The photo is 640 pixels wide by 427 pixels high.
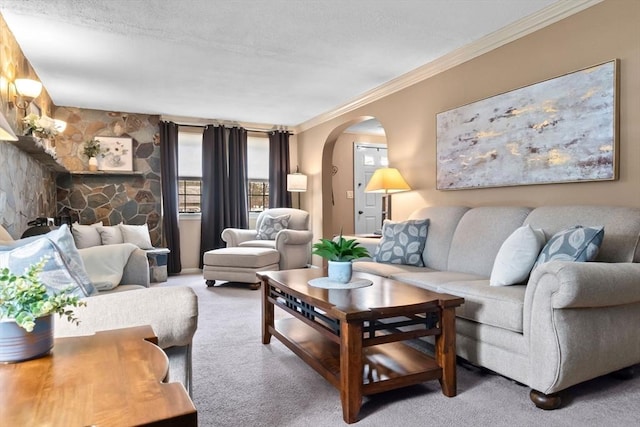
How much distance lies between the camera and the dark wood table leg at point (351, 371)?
183 centimetres

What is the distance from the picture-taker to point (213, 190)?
247 inches

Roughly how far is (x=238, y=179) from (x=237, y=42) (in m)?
3.16

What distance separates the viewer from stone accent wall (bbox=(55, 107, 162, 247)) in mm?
5605

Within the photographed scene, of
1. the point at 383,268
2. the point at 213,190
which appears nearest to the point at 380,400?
the point at 383,268

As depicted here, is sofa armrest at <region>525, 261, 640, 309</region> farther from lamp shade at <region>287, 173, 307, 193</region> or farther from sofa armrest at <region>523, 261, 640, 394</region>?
lamp shade at <region>287, 173, 307, 193</region>

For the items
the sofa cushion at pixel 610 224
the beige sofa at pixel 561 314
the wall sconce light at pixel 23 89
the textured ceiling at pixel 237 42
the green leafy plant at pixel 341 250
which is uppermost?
the textured ceiling at pixel 237 42

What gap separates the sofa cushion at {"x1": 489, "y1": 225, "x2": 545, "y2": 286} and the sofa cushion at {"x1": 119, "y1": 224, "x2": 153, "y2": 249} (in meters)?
4.43

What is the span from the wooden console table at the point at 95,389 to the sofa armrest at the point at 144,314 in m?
0.25

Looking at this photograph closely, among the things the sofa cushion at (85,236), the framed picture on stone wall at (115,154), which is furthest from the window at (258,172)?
the sofa cushion at (85,236)

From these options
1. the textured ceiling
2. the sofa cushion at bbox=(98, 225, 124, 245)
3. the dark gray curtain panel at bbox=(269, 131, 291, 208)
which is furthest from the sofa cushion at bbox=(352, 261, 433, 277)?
the dark gray curtain panel at bbox=(269, 131, 291, 208)

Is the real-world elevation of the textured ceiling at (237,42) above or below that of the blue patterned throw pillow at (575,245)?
above

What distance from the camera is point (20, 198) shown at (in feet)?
11.2

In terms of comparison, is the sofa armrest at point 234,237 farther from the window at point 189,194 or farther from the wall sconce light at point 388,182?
the wall sconce light at point 388,182

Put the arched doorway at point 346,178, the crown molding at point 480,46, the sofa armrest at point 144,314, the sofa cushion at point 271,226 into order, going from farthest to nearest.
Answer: the arched doorway at point 346,178 → the sofa cushion at point 271,226 → the crown molding at point 480,46 → the sofa armrest at point 144,314
